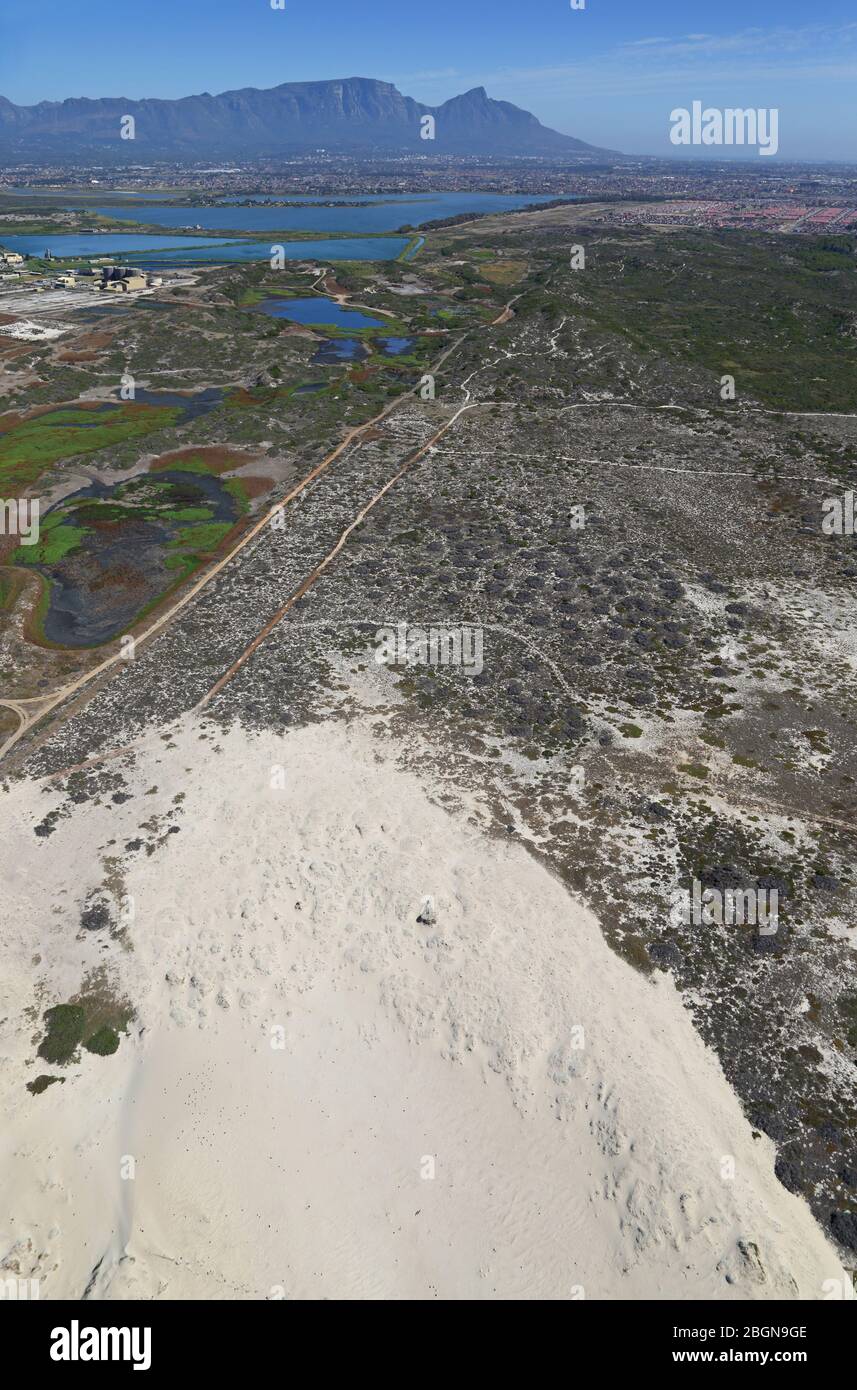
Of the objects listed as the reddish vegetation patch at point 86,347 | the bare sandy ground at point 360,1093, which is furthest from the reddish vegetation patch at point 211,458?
the bare sandy ground at point 360,1093

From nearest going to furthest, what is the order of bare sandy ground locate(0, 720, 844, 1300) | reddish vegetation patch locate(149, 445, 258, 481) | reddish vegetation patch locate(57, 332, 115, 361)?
bare sandy ground locate(0, 720, 844, 1300), reddish vegetation patch locate(149, 445, 258, 481), reddish vegetation patch locate(57, 332, 115, 361)

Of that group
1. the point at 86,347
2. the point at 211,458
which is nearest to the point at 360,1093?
the point at 211,458

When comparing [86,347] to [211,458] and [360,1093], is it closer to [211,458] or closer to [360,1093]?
Result: [211,458]

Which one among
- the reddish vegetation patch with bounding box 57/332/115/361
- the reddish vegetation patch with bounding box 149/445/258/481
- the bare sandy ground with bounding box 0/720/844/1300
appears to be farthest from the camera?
the reddish vegetation patch with bounding box 57/332/115/361

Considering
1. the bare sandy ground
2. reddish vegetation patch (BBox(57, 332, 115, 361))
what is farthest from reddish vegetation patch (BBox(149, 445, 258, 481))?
the bare sandy ground

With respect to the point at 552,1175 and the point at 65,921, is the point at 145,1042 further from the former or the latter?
the point at 552,1175

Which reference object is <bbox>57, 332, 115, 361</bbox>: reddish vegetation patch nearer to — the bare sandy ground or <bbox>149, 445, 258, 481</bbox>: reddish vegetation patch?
<bbox>149, 445, 258, 481</bbox>: reddish vegetation patch
